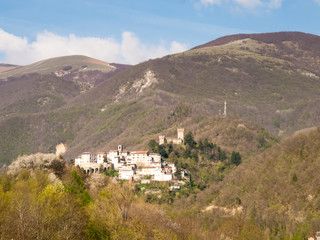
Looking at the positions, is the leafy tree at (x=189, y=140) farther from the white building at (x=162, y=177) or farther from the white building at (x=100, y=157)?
the white building at (x=100, y=157)

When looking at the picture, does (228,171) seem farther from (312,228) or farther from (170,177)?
(312,228)

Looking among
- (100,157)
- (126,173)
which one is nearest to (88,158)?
(100,157)

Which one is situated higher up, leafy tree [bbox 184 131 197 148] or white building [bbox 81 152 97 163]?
leafy tree [bbox 184 131 197 148]

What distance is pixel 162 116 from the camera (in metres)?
180

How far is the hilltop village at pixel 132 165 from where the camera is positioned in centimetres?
10725

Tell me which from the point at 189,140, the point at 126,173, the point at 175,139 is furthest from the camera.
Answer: the point at 175,139

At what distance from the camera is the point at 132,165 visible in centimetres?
11056

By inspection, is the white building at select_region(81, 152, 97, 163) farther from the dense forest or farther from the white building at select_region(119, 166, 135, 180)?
the white building at select_region(119, 166, 135, 180)

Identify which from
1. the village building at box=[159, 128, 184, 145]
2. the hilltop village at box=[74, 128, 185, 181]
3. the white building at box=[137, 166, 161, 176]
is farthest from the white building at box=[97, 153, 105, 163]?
the village building at box=[159, 128, 184, 145]

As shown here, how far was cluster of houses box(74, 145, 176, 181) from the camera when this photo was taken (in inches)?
4225

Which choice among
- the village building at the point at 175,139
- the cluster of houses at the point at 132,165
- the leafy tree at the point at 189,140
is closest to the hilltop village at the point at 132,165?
the cluster of houses at the point at 132,165

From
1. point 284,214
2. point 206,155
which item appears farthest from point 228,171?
point 284,214

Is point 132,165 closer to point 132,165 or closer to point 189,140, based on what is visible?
point 132,165

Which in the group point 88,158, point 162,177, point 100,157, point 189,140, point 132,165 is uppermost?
point 189,140
